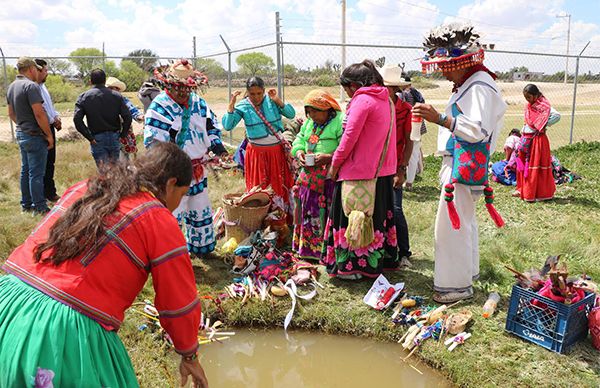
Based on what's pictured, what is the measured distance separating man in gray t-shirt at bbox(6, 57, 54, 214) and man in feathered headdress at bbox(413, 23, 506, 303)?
4562 mm

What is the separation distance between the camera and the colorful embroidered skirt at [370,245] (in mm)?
4320

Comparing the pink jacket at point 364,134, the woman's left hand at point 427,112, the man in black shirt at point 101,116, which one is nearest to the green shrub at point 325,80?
the man in black shirt at point 101,116

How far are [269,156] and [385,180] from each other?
158 centimetres

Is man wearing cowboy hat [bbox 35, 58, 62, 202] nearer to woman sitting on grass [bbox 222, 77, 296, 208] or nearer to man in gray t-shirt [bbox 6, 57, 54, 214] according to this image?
man in gray t-shirt [bbox 6, 57, 54, 214]

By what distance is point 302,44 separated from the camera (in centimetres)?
816

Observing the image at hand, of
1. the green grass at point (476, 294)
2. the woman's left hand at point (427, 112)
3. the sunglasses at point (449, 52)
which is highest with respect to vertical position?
the sunglasses at point (449, 52)

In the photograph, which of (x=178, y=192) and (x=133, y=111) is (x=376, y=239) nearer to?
(x=178, y=192)

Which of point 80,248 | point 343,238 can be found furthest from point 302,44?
point 80,248

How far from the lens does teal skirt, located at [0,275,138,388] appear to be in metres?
1.75

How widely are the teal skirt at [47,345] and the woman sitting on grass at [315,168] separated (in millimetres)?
2851

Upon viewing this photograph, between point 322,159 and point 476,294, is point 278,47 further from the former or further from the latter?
point 476,294

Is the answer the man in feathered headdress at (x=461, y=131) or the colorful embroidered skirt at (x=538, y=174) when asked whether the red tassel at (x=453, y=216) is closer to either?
the man in feathered headdress at (x=461, y=131)

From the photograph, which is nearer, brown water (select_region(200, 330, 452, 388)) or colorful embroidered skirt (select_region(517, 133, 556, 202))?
brown water (select_region(200, 330, 452, 388))

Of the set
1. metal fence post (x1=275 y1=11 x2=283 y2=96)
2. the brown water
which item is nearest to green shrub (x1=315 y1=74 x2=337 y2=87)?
metal fence post (x1=275 y1=11 x2=283 y2=96)
